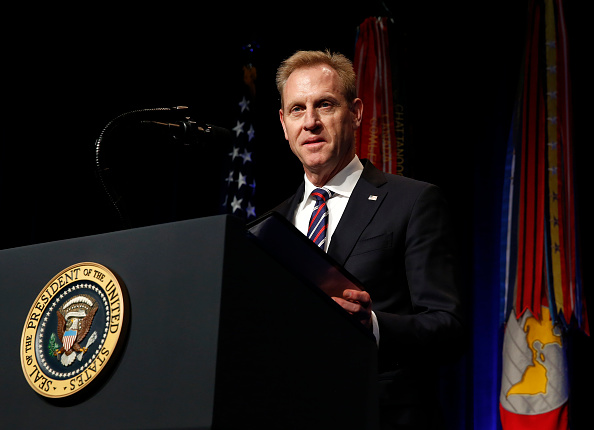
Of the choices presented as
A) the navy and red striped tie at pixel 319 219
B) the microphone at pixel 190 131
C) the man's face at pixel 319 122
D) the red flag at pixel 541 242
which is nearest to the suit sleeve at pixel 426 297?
the navy and red striped tie at pixel 319 219

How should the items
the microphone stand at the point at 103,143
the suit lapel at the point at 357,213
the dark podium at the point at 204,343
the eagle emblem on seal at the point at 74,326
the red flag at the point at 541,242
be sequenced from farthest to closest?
1. the red flag at the point at 541,242
2. the suit lapel at the point at 357,213
3. the microphone stand at the point at 103,143
4. the eagle emblem on seal at the point at 74,326
5. the dark podium at the point at 204,343

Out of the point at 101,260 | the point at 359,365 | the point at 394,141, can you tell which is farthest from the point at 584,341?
the point at 101,260

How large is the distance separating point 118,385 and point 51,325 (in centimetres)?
17

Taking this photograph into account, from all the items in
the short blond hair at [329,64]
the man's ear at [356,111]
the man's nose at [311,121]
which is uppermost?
the short blond hair at [329,64]

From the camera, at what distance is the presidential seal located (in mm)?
933

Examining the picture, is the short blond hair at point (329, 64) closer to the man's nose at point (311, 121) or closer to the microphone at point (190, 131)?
the man's nose at point (311, 121)

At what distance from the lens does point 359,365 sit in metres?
1.11

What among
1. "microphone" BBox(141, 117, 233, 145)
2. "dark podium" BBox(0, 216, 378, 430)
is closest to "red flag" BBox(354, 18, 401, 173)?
"microphone" BBox(141, 117, 233, 145)

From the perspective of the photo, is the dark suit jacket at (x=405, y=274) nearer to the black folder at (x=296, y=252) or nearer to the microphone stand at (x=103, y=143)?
the black folder at (x=296, y=252)

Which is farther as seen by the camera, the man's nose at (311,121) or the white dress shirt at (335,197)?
the man's nose at (311,121)

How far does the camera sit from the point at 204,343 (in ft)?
2.79

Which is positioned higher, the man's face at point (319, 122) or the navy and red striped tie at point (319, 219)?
the man's face at point (319, 122)

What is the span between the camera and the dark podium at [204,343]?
0.85 m

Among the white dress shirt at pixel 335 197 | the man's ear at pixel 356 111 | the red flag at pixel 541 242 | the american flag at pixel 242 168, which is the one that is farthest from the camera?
the american flag at pixel 242 168
